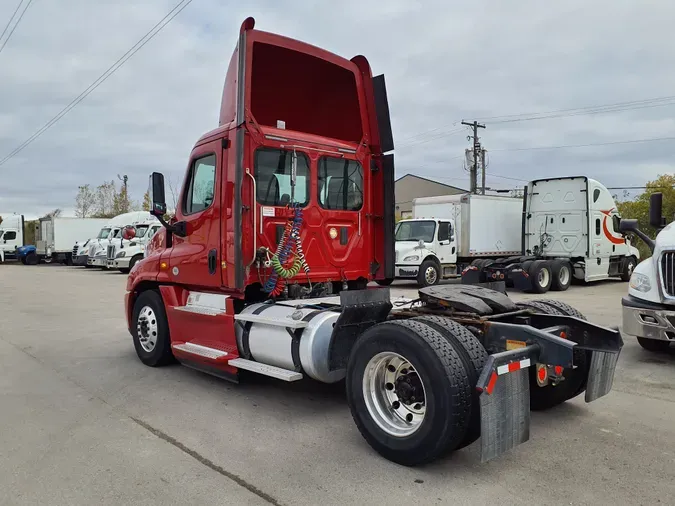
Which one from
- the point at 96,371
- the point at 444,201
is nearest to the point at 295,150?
the point at 96,371

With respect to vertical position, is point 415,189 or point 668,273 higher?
point 415,189

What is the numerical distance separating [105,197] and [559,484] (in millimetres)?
66902

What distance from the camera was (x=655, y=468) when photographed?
3742mm

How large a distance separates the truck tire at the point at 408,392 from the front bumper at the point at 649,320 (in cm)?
393

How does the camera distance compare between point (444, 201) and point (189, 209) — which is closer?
point (189, 209)

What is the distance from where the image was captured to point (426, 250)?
17.1 m

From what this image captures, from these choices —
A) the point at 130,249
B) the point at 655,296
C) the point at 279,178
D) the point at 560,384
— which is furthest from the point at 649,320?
the point at 130,249

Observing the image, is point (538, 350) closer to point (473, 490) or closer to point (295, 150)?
point (473, 490)

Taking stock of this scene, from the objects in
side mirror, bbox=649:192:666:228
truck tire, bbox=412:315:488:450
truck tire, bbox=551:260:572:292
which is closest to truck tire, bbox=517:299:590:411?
truck tire, bbox=412:315:488:450

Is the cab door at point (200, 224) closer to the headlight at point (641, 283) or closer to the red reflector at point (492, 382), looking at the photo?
the red reflector at point (492, 382)

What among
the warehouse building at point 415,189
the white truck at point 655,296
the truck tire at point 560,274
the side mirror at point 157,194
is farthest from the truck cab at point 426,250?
the warehouse building at point 415,189

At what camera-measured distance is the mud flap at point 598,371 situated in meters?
4.14

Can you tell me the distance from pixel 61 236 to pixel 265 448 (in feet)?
125

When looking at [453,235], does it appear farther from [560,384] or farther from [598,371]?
[598,371]
